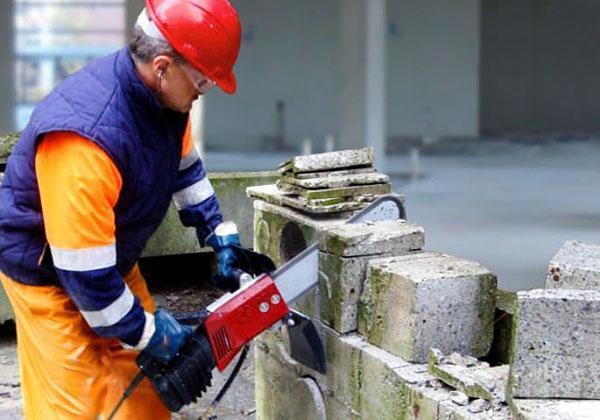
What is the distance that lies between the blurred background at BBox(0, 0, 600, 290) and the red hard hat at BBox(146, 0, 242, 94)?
1348 cm

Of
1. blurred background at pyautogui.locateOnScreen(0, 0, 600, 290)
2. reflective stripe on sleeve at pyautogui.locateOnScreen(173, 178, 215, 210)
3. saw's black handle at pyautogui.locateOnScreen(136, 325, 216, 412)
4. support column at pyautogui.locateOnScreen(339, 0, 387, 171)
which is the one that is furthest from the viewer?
blurred background at pyautogui.locateOnScreen(0, 0, 600, 290)

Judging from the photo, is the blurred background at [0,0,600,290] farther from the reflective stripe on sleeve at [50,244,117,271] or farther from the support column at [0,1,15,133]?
the reflective stripe on sleeve at [50,244,117,271]

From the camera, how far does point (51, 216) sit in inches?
88.3

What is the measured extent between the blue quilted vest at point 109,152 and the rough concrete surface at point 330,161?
1.42ft

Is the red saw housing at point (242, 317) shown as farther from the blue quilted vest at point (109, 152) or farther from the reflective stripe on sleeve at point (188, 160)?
the reflective stripe on sleeve at point (188, 160)

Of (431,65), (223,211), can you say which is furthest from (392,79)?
(223,211)

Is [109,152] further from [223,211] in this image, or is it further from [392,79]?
[392,79]

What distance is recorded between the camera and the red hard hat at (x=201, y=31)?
2.29 meters

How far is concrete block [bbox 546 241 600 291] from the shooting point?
2.30 m

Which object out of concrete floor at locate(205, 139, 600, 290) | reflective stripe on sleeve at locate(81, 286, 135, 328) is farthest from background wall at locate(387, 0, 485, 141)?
reflective stripe on sleeve at locate(81, 286, 135, 328)

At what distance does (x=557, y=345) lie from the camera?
1.93 metres

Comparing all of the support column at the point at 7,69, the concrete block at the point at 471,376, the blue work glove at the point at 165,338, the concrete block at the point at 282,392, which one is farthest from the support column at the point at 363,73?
the concrete block at the point at 471,376

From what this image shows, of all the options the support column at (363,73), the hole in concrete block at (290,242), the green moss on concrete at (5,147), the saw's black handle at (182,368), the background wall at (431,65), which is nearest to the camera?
the saw's black handle at (182,368)

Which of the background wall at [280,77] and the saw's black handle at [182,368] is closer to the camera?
the saw's black handle at [182,368]
